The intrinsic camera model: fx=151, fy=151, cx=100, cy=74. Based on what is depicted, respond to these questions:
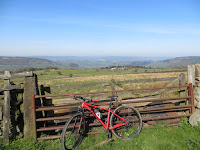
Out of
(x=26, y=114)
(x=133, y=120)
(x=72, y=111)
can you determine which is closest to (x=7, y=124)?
(x=26, y=114)

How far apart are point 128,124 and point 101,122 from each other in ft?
3.36

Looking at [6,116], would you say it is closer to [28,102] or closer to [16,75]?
[28,102]

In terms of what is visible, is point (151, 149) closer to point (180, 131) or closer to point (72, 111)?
point (180, 131)

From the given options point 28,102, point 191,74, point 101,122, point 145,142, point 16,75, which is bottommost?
point 145,142

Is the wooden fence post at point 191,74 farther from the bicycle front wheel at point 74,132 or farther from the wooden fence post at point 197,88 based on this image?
the bicycle front wheel at point 74,132

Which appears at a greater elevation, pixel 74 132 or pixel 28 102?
pixel 28 102

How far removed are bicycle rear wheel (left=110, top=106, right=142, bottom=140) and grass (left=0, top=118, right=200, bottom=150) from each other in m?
0.20

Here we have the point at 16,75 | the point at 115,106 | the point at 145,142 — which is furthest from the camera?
the point at 115,106

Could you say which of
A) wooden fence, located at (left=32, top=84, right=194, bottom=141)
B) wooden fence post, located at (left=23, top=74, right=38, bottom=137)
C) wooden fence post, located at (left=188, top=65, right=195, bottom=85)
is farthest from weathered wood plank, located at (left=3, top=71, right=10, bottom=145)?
wooden fence post, located at (left=188, top=65, right=195, bottom=85)

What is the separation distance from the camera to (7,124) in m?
4.87

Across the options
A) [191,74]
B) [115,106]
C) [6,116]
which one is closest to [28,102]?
[6,116]

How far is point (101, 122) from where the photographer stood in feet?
16.2

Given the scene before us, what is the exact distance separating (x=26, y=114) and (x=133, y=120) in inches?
145

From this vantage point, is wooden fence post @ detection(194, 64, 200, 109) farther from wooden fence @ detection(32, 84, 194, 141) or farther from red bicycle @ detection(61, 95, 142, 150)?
red bicycle @ detection(61, 95, 142, 150)
